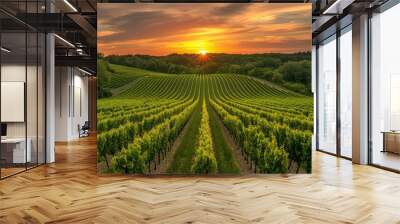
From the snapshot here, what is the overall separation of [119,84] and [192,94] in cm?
127

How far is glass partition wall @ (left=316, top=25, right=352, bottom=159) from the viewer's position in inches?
387

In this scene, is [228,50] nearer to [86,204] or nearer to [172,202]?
[172,202]

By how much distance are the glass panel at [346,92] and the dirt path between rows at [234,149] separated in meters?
3.59

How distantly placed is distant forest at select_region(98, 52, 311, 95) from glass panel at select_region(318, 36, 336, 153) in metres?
3.91

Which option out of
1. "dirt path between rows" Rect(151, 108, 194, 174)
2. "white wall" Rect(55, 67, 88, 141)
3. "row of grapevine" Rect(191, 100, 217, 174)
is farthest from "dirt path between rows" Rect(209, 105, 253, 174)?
"white wall" Rect(55, 67, 88, 141)

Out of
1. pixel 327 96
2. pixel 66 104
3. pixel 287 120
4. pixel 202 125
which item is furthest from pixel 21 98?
pixel 66 104

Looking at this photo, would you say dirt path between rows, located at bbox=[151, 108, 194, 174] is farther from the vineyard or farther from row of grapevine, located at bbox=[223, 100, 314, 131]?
row of grapevine, located at bbox=[223, 100, 314, 131]

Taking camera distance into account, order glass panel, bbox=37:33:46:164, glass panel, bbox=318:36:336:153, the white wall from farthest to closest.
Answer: the white wall < glass panel, bbox=318:36:336:153 < glass panel, bbox=37:33:46:164

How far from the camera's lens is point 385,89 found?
26.7 ft

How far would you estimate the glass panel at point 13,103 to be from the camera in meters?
6.99

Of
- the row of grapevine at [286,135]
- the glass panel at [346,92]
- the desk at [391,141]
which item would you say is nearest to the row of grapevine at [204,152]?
the row of grapevine at [286,135]

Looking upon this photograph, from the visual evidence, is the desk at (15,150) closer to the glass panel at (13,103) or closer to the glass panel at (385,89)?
the glass panel at (13,103)

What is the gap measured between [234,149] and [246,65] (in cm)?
146

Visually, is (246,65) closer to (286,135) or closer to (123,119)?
(286,135)
